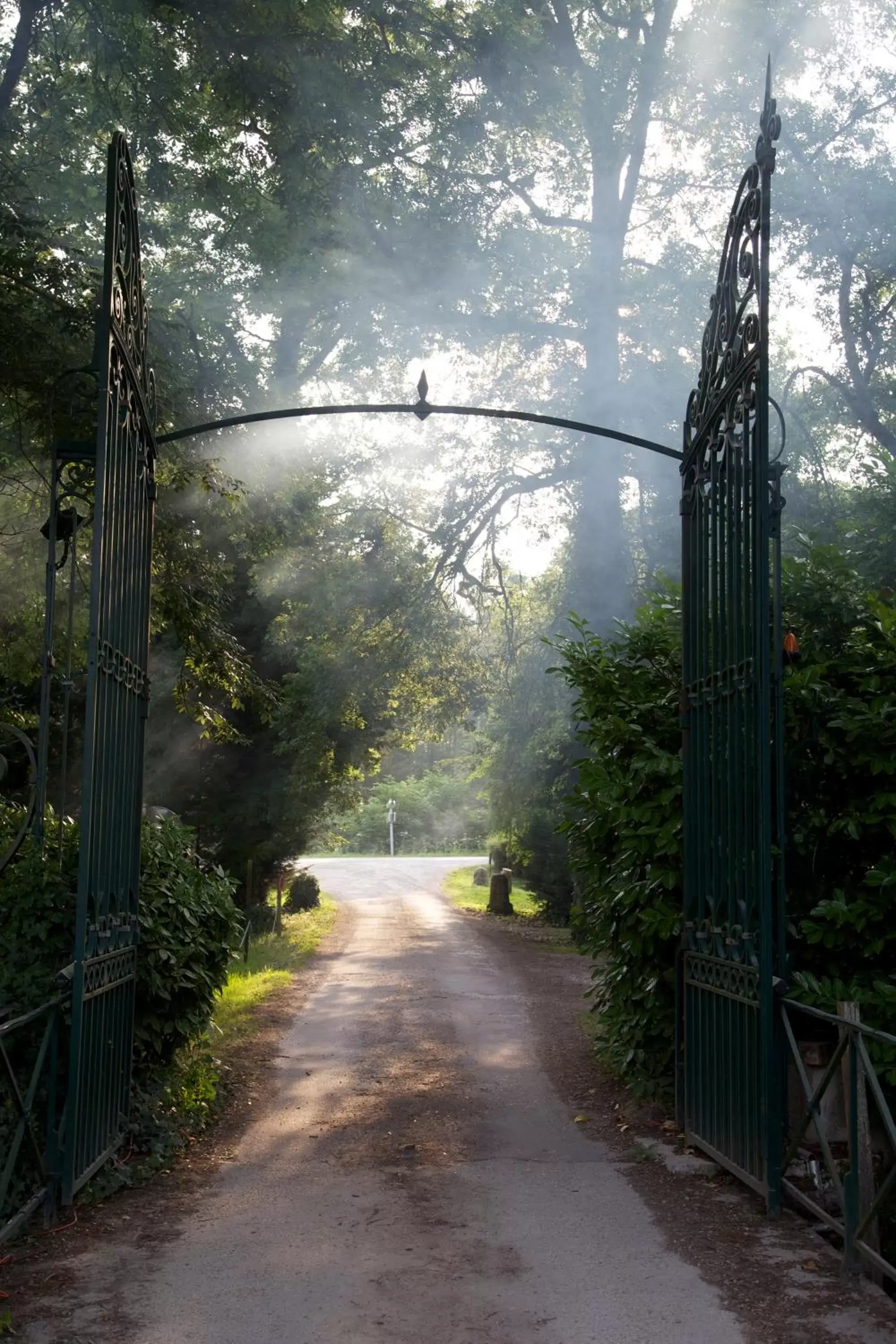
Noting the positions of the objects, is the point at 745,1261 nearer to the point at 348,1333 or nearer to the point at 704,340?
the point at 348,1333

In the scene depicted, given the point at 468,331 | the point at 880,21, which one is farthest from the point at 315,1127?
the point at 880,21

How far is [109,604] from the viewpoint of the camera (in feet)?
21.0

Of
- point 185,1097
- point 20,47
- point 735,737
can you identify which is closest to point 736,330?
point 735,737

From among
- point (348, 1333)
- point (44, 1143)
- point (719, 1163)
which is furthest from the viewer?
point (719, 1163)

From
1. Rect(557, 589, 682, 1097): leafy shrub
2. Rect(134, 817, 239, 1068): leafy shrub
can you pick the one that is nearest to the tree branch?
Rect(134, 817, 239, 1068): leafy shrub

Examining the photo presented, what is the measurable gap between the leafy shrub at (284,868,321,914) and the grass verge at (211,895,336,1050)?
12.5 inches

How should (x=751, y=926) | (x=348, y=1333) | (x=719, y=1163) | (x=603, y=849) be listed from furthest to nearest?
(x=603, y=849) < (x=719, y=1163) < (x=751, y=926) < (x=348, y=1333)

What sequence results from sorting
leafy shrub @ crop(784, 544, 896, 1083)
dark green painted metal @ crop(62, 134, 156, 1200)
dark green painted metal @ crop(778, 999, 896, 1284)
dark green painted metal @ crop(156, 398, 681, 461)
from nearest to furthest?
dark green painted metal @ crop(778, 999, 896, 1284), dark green painted metal @ crop(62, 134, 156, 1200), leafy shrub @ crop(784, 544, 896, 1083), dark green painted metal @ crop(156, 398, 681, 461)

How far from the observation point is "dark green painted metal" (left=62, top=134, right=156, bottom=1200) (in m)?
5.85

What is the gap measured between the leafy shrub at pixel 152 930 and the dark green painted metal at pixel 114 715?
0.90 feet

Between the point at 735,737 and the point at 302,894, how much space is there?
81.5ft

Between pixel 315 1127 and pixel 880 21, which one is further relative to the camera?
pixel 880 21

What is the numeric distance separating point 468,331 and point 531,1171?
18747 millimetres

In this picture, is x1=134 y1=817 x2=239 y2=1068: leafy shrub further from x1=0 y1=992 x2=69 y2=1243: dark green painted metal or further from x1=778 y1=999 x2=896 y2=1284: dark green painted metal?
x1=778 y1=999 x2=896 y2=1284: dark green painted metal
